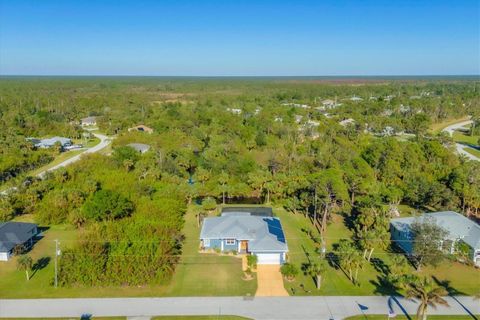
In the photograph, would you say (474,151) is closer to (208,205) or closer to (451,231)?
(451,231)

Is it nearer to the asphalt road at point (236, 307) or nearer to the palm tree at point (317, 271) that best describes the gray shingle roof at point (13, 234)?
the asphalt road at point (236, 307)

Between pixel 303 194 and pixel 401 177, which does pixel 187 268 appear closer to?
pixel 303 194

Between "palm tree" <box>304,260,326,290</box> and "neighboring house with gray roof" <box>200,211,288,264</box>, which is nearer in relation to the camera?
"palm tree" <box>304,260,326,290</box>

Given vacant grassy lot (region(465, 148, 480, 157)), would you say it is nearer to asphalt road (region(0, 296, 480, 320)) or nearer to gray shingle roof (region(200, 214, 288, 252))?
gray shingle roof (region(200, 214, 288, 252))

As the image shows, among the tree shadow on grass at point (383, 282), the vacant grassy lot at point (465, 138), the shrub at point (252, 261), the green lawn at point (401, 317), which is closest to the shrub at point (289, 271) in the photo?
the shrub at point (252, 261)

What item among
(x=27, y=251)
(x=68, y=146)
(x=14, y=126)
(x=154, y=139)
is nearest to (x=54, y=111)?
(x=14, y=126)

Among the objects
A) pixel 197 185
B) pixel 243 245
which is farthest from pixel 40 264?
pixel 197 185

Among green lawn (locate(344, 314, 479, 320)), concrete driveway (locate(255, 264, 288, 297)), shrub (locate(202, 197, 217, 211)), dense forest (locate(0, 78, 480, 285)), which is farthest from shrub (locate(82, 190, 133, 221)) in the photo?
green lawn (locate(344, 314, 479, 320))
